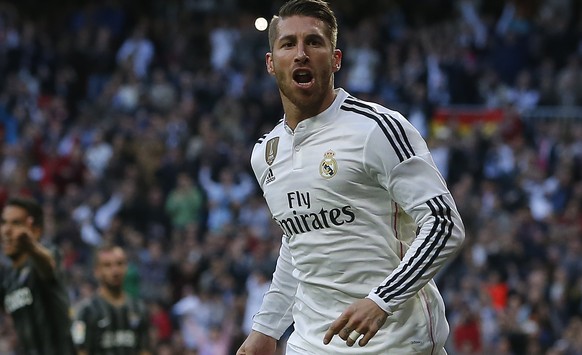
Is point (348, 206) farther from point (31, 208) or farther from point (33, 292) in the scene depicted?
point (33, 292)

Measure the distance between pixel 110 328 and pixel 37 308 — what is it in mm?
2022

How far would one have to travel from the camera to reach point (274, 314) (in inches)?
205

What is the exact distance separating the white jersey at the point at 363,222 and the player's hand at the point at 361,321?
36 millimetres

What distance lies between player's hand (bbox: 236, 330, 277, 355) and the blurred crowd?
746 centimetres

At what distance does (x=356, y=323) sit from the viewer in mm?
4363

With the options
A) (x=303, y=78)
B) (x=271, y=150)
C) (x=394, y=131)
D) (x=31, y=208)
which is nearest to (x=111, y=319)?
(x=31, y=208)

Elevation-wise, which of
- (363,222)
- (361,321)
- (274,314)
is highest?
(363,222)

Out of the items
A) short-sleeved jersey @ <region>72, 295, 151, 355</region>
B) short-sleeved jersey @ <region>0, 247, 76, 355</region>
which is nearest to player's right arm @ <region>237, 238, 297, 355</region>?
short-sleeved jersey @ <region>0, 247, 76, 355</region>

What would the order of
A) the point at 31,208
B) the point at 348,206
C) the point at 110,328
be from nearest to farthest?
the point at 348,206, the point at 31,208, the point at 110,328

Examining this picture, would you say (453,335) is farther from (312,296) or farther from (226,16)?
(226,16)

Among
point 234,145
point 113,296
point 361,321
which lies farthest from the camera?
point 234,145

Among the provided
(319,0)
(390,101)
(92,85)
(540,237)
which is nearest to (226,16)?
(92,85)

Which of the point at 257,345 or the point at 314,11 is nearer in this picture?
the point at 314,11

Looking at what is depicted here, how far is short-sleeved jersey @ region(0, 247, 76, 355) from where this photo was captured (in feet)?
25.1
